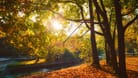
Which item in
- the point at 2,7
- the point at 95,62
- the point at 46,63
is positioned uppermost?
the point at 2,7

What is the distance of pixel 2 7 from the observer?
A: 38.1 feet

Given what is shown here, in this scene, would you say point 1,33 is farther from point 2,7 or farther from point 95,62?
point 95,62

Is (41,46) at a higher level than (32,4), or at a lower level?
lower

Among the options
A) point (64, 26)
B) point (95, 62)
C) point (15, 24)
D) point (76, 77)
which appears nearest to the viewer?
point (15, 24)

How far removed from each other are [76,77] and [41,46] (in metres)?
4.48

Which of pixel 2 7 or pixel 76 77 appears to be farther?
pixel 76 77

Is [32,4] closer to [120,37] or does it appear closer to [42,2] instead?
[42,2]

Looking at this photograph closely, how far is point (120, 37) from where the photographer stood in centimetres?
1295

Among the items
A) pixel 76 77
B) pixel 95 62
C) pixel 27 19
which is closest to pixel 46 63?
pixel 95 62

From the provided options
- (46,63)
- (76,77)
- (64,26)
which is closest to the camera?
(76,77)

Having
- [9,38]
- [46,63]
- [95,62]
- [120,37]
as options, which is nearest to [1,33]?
[9,38]

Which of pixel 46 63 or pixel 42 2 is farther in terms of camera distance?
pixel 46 63

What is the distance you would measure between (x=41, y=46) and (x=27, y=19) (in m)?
1.66

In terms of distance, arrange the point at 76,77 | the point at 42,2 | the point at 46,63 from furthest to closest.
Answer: the point at 46,63 → the point at 76,77 → the point at 42,2
